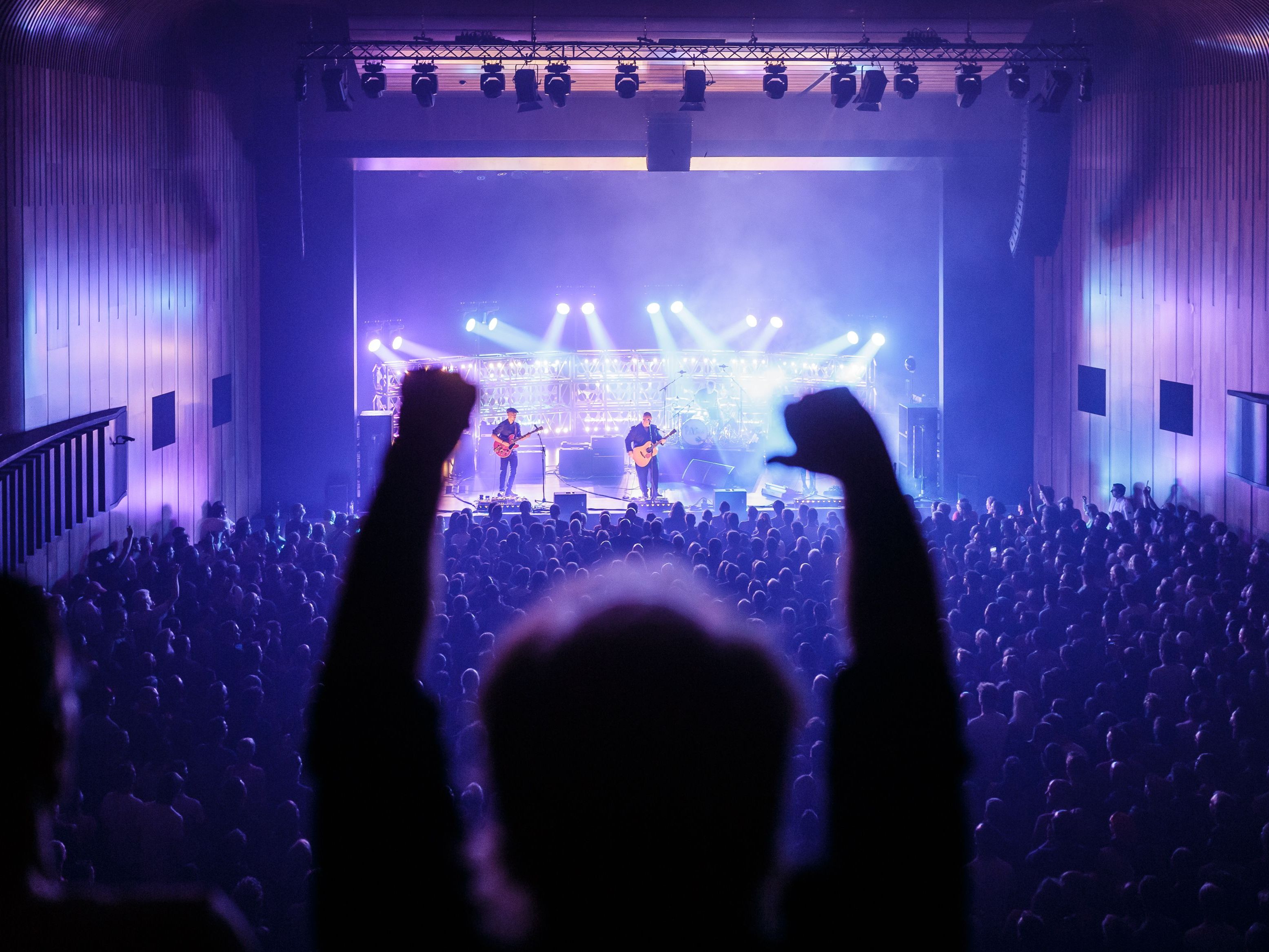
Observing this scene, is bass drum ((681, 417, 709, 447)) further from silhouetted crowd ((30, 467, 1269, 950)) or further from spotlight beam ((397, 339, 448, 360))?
silhouetted crowd ((30, 467, 1269, 950))

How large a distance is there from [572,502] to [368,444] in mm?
3115

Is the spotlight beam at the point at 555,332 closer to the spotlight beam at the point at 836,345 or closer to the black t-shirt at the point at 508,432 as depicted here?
the spotlight beam at the point at 836,345

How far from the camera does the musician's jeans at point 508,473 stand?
51.5 feet

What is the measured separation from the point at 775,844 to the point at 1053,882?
11.4ft

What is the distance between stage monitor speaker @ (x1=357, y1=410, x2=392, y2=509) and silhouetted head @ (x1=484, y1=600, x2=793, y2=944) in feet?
46.5

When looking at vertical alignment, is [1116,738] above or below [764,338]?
below

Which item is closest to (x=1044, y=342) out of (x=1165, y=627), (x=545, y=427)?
(x=545, y=427)

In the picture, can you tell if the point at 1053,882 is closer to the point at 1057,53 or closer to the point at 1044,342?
the point at 1057,53

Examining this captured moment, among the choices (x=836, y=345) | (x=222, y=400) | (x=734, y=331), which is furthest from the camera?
A: (x=734, y=331)

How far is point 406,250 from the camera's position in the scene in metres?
19.9

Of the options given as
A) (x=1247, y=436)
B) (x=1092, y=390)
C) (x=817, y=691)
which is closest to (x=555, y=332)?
(x=1092, y=390)

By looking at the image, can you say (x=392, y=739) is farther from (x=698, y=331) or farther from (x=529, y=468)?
(x=698, y=331)

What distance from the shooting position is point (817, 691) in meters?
5.96

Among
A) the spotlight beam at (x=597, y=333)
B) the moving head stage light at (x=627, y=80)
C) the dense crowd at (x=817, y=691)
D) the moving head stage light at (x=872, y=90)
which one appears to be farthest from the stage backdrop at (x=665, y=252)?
the dense crowd at (x=817, y=691)
